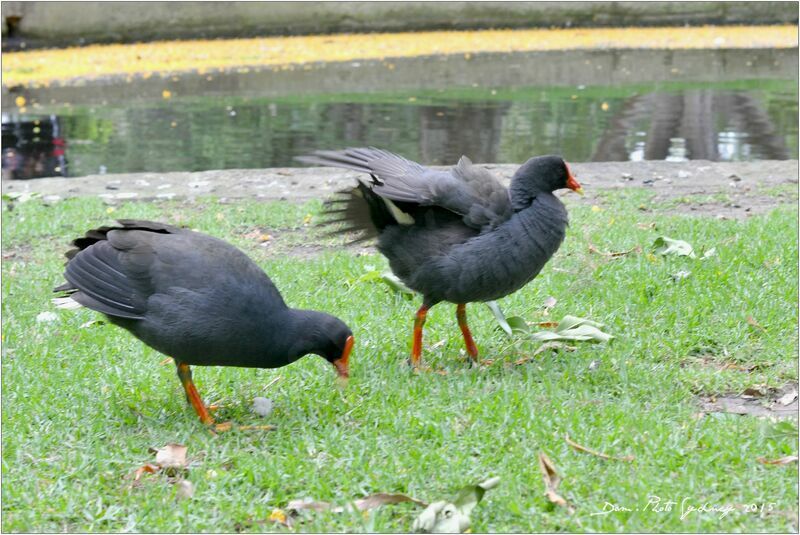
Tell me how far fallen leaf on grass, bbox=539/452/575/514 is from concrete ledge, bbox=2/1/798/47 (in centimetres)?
1829

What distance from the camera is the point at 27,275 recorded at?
6508 mm

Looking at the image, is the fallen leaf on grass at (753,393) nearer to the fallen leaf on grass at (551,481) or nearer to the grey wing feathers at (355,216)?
the fallen leaf on grass at (551,481)

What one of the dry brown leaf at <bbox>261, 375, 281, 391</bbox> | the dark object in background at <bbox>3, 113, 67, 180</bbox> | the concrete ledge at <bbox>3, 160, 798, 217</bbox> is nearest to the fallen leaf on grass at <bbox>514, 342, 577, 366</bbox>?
the dry brown leaf at <bbox>261, 375, 281, 391</bbox>

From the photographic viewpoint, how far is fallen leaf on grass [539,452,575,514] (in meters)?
3.38

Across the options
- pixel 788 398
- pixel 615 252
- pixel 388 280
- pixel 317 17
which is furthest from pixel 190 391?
pixel 317 17

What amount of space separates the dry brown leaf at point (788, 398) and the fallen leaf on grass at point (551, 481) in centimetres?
125

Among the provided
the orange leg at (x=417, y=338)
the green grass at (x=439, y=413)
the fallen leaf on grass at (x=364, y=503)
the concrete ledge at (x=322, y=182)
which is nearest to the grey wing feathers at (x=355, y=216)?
the orange leg at (x=417, y=338)

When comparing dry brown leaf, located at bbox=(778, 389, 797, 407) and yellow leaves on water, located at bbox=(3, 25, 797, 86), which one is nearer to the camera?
dry brown leaf, located at bbox=(778, 389, 797, 407)

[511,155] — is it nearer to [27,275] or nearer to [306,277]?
[306,277]

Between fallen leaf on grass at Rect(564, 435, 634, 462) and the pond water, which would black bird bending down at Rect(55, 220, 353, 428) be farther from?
the pond water

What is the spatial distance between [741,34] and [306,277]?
56.7 ft

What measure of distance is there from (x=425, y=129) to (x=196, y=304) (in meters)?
8.40

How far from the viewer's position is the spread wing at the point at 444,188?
4590 mm

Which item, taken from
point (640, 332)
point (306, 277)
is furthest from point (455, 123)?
point (640, 332)
